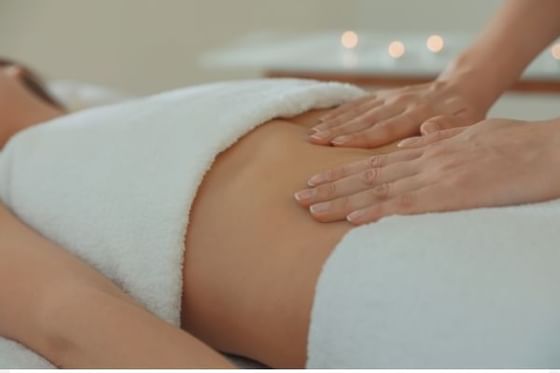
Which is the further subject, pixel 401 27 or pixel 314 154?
pixel 401 27

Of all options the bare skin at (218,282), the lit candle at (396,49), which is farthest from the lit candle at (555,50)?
the bare skin at (218,282)

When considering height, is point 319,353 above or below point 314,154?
below

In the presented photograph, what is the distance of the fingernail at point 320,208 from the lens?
1.10m

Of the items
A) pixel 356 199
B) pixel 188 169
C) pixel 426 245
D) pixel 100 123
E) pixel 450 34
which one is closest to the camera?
pixel 426 245

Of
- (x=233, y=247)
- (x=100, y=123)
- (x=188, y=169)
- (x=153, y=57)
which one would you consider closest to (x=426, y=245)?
(x=233, y=247)

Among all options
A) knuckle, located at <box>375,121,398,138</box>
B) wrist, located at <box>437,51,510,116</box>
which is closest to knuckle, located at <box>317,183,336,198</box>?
knuckle, located at <box>375,121,398,138</box>

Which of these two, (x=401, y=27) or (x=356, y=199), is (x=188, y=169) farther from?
(x=401, y=27)

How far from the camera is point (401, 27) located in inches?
126

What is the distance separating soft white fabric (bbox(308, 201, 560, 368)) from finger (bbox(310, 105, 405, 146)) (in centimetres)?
30

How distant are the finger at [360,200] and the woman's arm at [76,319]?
8.5 inches

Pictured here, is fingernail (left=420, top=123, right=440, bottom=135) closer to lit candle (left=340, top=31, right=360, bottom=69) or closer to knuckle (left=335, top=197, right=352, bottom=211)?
knuckle (left=335, top=197, right=352, bottom=211)

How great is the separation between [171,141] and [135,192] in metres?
0.09

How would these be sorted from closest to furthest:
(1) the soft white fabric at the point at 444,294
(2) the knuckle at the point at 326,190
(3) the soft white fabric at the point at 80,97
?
(1) the soft white fabric at the point at 444,294
(2) the knuckle at the point at 326,190
(3) the soft white fabric at the point at 80,97

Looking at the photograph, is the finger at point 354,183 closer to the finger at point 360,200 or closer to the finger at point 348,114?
the finger at point 360,200
